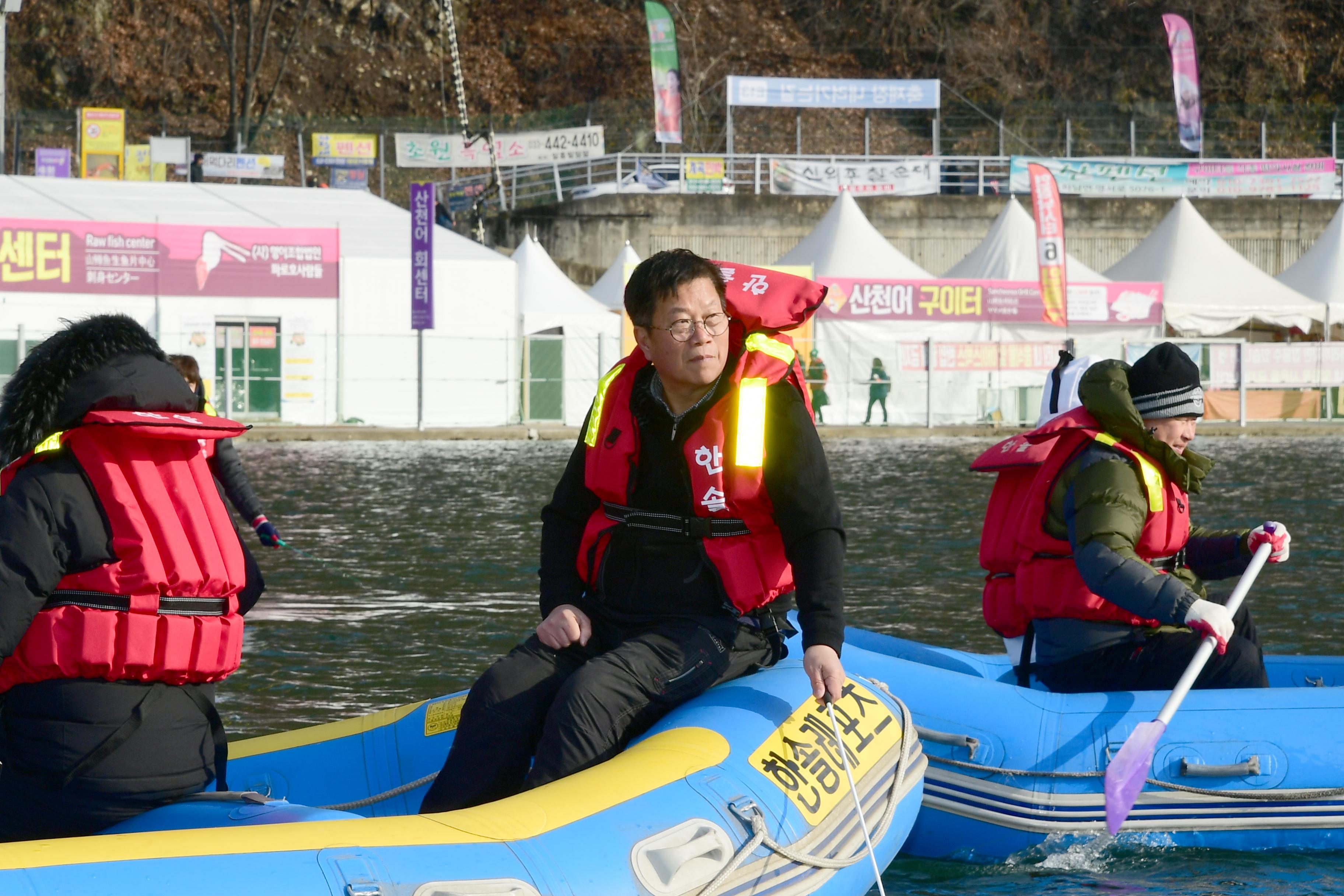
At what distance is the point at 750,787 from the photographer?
356 cm

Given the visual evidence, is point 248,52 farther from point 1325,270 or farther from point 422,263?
point 1325,270

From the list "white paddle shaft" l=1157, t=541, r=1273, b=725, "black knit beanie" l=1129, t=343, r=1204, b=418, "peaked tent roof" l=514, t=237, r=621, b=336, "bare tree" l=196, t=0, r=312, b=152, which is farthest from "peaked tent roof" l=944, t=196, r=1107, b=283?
"white paddle shaft" l=1157, t=541, r=1273, b=725

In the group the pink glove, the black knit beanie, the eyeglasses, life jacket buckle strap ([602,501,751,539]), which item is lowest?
the pink glove

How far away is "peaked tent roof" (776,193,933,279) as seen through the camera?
86.2 ft

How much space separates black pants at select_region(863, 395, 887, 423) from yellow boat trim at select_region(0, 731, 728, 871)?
21.4 m

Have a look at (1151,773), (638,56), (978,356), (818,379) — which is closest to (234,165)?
(818,379)

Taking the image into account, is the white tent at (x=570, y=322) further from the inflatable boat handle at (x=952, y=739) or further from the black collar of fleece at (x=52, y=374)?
the black collar of fleece at (x=52, y=374)

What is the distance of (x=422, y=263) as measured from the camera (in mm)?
22734

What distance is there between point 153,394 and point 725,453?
1262 mm

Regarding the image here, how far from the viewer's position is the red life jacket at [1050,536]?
15.5ft

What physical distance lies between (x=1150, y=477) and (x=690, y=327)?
1716 mm

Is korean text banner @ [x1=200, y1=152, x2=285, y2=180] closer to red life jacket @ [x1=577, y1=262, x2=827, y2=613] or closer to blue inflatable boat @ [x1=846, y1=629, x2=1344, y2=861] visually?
blue inflatable boat @ [x1=846, y1=629, x2=1344, y2=861]

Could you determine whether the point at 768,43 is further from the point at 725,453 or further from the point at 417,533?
the point at 725,453

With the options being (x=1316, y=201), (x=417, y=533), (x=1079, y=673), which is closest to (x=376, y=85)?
(x=1316, y=201)
